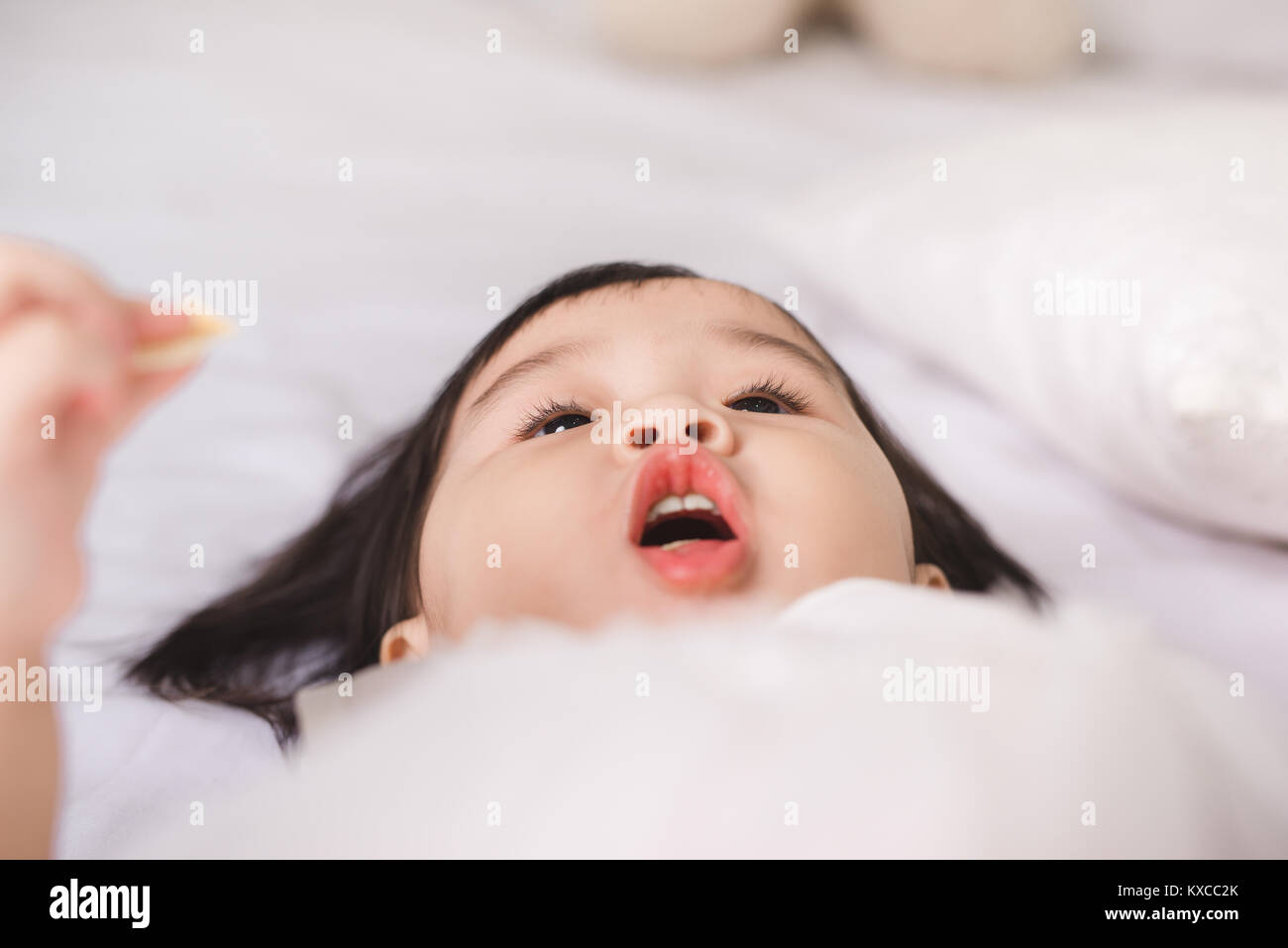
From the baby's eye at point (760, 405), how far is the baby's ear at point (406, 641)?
0.84 feet

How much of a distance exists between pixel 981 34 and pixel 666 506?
1074mm

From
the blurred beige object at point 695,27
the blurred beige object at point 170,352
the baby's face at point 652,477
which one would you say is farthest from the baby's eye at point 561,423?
the blurred beige object at point 695,27

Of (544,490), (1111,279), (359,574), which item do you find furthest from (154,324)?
(1111,279)

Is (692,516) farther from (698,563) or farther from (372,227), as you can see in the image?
(372,227)

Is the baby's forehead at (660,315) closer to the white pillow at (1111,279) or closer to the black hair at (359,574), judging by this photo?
the black hair at (359,574)

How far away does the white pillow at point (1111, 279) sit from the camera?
2.74ft

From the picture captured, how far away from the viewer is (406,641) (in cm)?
76

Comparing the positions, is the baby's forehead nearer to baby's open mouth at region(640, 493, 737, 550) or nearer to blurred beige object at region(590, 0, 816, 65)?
baby's open mouth at region(640, 493, 737, 550)

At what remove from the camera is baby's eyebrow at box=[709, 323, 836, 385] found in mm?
781

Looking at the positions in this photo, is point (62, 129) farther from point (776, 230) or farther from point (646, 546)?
point (646, 546)

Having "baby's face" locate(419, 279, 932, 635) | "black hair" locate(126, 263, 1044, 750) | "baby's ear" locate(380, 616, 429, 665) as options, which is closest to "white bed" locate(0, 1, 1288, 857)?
"black hair" locate(126, 263, 1044, 750)

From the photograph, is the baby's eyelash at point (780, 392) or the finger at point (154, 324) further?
the baby's eyelash at point (780, 392)

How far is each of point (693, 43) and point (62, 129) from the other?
799mm
